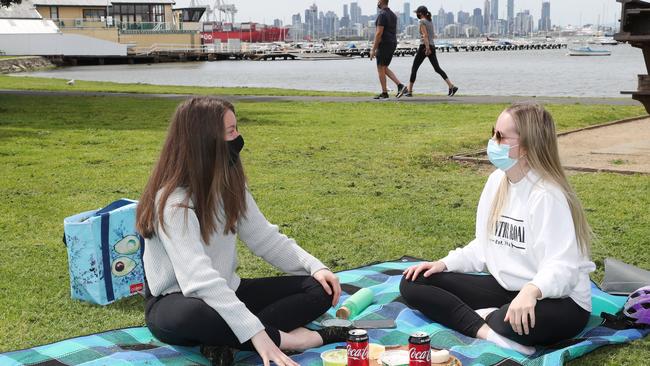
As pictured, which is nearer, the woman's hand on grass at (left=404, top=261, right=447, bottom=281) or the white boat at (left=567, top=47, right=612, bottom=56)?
the woman's hand on grass at (left=404, top=261, right=447, bottom=281)

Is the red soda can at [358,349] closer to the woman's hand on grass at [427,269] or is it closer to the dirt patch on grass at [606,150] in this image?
the woman's hand on grass at [427,269]

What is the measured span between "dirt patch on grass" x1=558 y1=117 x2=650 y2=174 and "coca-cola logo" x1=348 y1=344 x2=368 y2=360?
609 cm

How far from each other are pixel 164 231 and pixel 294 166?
589 cm

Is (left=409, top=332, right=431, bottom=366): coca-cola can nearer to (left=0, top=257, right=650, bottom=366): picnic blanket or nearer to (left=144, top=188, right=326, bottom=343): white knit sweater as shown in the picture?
(left=0, top=257, right=650, bottom=366): picnic blanket

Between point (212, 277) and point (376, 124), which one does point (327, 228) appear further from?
point (376, 124)

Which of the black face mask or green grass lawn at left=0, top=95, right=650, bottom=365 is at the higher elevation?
the black face mask

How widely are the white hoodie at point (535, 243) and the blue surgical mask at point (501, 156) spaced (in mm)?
110

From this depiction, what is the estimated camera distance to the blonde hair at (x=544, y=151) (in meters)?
4.25

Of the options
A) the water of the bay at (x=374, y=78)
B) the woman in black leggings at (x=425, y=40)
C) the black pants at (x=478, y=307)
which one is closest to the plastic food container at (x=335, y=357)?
the black pants at (x=478, y=307)

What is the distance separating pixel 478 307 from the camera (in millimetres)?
4652

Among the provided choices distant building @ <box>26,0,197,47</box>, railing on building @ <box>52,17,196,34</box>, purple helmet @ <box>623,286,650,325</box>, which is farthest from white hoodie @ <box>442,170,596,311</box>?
railing on building @ <box>52,17,196,34</box>

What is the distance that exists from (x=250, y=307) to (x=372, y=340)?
0.65 metres

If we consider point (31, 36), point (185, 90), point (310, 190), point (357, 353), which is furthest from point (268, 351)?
point (31, 36)

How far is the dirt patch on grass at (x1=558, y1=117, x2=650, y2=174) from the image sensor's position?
368 inches
